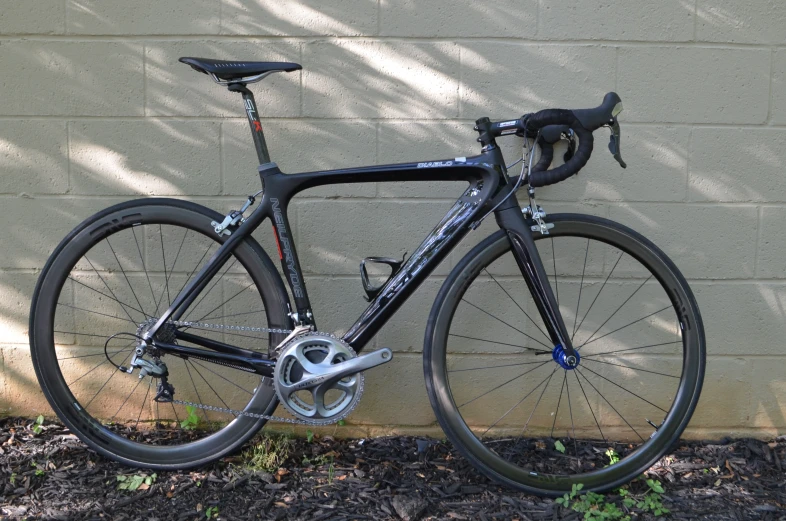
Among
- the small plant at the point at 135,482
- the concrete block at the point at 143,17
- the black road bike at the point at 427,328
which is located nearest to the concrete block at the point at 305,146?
the black road bike at the point at 427,328

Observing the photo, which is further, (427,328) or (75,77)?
(75,77)

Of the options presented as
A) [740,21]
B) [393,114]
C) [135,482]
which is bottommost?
[135,482]

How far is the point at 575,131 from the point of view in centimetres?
243

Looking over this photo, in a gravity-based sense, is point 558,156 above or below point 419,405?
above

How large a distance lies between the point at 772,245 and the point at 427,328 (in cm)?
151

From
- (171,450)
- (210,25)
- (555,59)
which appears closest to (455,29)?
(555,59)

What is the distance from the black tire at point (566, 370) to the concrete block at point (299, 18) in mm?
1014

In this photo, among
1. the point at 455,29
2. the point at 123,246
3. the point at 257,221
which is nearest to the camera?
the point at 257,221

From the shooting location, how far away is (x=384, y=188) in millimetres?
2895

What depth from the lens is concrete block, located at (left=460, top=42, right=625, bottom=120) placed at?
2795 millimetres

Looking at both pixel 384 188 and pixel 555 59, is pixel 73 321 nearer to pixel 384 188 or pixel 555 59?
pixel 384 188

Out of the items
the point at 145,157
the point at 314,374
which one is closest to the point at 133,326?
the point at 145,157

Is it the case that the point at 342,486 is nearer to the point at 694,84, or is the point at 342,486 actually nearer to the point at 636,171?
the point at 636,171

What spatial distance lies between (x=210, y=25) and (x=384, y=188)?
937 millimetres
